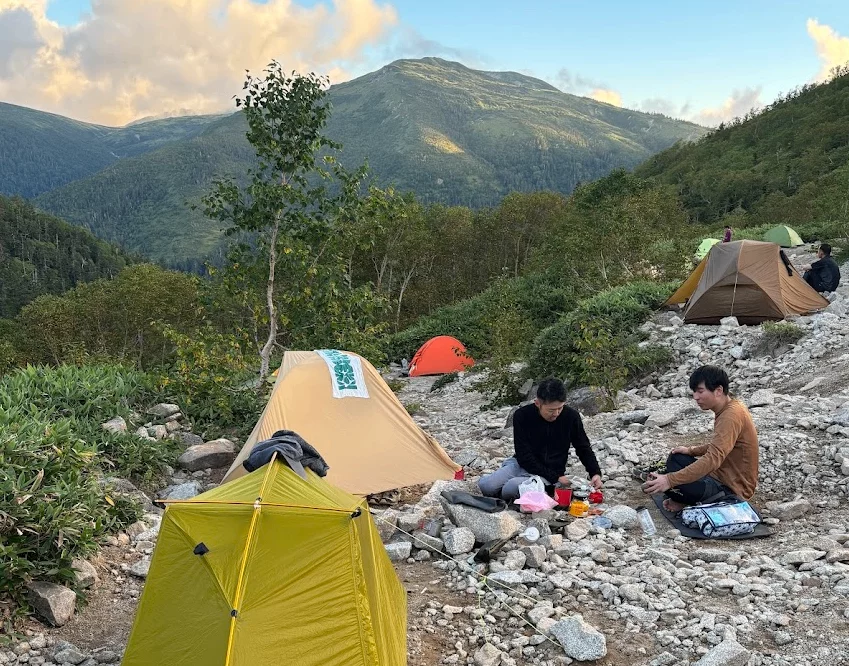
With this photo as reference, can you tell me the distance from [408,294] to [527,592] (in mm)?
37978

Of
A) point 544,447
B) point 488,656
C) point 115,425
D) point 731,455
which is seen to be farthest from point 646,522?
point 115,425

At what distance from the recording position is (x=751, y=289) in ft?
44.3

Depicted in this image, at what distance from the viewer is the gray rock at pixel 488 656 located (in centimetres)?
423

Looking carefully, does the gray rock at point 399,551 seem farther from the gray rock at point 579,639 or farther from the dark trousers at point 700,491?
the dark trousers at point 700,491

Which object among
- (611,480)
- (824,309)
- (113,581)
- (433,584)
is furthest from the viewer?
(824,309)

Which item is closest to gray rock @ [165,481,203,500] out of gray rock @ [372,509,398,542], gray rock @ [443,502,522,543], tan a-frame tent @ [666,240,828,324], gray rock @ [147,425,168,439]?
gray rock @ [147,425,168,439]

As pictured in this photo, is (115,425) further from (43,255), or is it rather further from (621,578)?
(43,255)

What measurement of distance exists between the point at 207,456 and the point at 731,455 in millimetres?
7032

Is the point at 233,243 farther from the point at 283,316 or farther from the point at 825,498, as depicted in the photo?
the point at 825,498

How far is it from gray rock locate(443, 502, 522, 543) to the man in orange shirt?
1.37 metres

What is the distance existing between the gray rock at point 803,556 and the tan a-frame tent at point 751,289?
31.1 feet

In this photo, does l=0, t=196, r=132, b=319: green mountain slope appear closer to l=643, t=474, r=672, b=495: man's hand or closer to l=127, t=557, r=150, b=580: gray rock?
l=127, t=557, r=150, b=580: gray rock

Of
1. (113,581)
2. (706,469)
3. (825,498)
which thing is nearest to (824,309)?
(825,498)

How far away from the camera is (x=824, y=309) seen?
13.8 m
